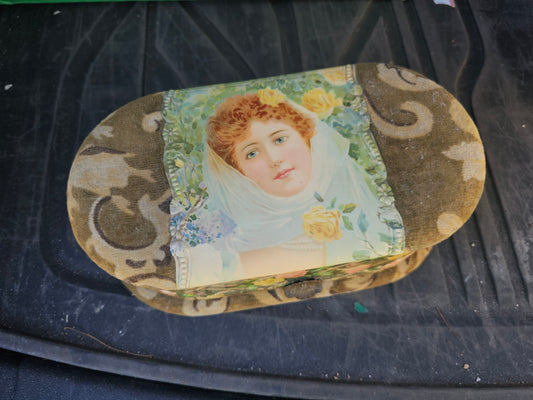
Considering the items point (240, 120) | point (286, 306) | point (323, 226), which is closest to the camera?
point (323, 226)

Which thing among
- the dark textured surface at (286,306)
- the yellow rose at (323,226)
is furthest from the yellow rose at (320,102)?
the dark textured surface at (286,306)

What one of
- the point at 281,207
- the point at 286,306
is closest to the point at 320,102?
the point at 281,207

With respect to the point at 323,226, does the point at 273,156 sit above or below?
above

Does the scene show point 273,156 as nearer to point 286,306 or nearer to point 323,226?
point 323,226

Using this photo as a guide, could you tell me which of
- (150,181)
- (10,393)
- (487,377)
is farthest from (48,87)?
(487,377)

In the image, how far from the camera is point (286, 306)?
1.80 metres

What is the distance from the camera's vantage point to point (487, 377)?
1.71 metres

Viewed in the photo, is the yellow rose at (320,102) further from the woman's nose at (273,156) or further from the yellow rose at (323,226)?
the yellow rose at (323,226)

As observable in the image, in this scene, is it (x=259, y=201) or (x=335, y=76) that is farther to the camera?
(x=335, y=76)

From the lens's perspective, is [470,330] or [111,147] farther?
[470,330]

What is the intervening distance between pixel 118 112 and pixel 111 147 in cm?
16

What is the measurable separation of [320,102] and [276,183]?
0.36m

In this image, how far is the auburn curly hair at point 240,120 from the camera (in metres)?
1.47

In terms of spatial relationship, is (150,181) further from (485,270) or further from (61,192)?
(485,270)
